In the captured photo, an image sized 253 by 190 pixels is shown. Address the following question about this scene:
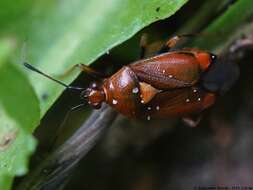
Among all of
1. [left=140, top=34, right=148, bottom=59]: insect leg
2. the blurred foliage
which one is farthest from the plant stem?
[left=140, top=34, right=148, bottom=59]: insect leg

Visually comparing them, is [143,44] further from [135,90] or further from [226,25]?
[226,25]

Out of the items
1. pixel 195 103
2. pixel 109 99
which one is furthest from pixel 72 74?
pixel 195 103

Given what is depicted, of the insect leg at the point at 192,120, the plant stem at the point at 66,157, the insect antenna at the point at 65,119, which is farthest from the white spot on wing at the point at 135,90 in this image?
the insect leg at the point at 192,120

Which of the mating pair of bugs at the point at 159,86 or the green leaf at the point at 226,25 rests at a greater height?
the mating pair of bugs at the point at 159,86

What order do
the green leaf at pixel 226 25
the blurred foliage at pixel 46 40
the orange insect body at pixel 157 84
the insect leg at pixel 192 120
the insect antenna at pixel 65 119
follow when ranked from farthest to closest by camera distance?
the insect leg at pixel 192 120 → the green leaf at pixel 226 25 → the insect antenna at pixel 65 119 → the orange insect body at pixel 157 84 → the blurred foliage at pixel 46 40

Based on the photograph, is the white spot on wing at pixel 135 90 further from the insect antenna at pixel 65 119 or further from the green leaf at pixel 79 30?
the insect antenna at pixel 65 119

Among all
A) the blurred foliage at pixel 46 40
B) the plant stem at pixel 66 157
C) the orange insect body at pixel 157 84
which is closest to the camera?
the blurred foliage at pixel 46 40
